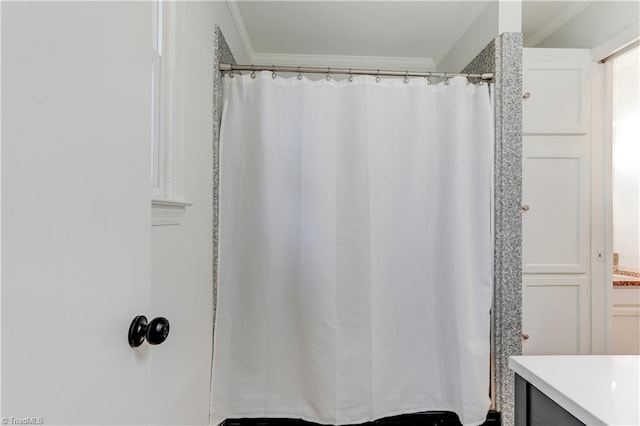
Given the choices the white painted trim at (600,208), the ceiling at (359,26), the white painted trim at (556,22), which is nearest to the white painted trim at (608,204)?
the white painted trim at (600,208)

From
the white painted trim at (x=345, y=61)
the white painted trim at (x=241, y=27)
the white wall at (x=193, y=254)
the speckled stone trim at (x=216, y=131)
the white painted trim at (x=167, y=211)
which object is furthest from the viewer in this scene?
the white painted trim at (x=345, y=61)

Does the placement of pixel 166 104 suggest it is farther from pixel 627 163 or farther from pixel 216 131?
pixel 627 163

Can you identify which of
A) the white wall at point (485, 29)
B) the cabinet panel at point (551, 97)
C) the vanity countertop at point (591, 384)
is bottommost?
the vanity countertop at point (591, 384)

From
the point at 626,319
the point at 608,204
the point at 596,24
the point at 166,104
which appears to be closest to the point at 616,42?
the point at 596,24

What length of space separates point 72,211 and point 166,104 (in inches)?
31.4

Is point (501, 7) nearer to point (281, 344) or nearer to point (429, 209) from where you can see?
point (429, 209)

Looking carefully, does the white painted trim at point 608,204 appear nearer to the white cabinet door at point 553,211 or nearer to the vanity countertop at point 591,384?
the white cabinet door at point 553,211

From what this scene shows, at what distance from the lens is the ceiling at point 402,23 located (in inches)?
75.5

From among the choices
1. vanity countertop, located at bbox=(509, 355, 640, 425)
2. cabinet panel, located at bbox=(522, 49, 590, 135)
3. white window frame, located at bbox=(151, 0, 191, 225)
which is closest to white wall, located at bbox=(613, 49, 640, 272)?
cabinet panel, located at bbox=(522, 49, 590, 135)

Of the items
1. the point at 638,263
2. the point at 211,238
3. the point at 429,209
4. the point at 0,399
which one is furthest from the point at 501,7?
the point at 638,263

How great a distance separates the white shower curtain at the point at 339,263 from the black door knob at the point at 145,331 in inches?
41.0

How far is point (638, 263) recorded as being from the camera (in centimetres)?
278

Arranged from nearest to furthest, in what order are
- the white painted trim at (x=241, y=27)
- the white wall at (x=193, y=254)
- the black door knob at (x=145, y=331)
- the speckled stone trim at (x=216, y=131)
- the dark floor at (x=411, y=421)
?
1. the black door knob at (x=145, y=331)
2. the white wall at (x=193, y=254)
3. the speckled stone trim at (x=216, y=131)
4. the dark floor at (x=411, y=421)
5. the white painted trim at (x=241, y=27)

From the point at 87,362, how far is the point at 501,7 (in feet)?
7.49
